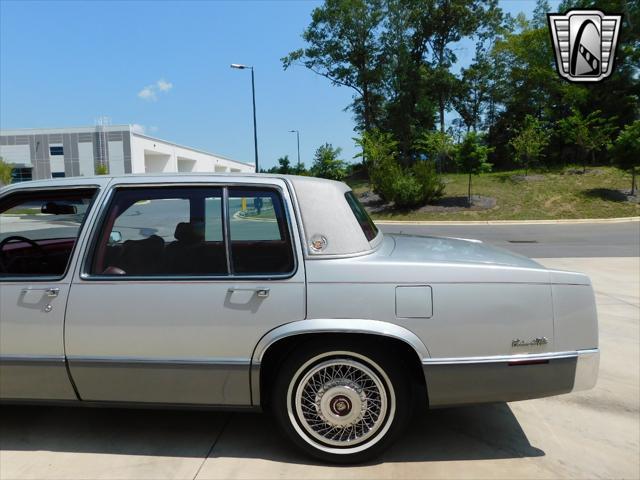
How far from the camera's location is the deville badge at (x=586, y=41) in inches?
372

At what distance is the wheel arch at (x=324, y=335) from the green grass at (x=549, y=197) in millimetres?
22938

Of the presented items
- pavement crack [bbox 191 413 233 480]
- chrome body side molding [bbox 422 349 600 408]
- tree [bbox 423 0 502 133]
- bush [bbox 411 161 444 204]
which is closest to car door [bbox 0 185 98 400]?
pavement crack [bbox 191 413 233 480]

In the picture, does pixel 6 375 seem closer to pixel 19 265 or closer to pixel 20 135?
pixel 19 265

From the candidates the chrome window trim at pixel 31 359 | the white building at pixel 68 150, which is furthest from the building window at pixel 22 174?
the chrome window trim at pixel 31 359

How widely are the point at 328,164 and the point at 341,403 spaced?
3963 centimetres

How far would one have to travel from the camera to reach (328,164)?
41.8 meters

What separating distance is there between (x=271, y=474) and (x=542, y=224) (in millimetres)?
22224

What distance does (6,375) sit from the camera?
293 centimetres

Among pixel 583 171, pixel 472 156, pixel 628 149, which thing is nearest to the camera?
pixel 628 149

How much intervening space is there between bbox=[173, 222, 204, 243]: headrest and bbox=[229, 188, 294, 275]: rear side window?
260 millimetres

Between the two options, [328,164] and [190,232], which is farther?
[328,164]

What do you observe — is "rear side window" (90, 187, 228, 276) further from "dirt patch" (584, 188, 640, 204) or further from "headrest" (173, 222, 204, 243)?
"dirt patch" (584, 188, 640, 204)

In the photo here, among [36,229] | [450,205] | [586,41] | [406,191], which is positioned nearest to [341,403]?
[36,229]

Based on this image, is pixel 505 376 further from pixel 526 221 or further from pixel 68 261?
pixel 526 221
